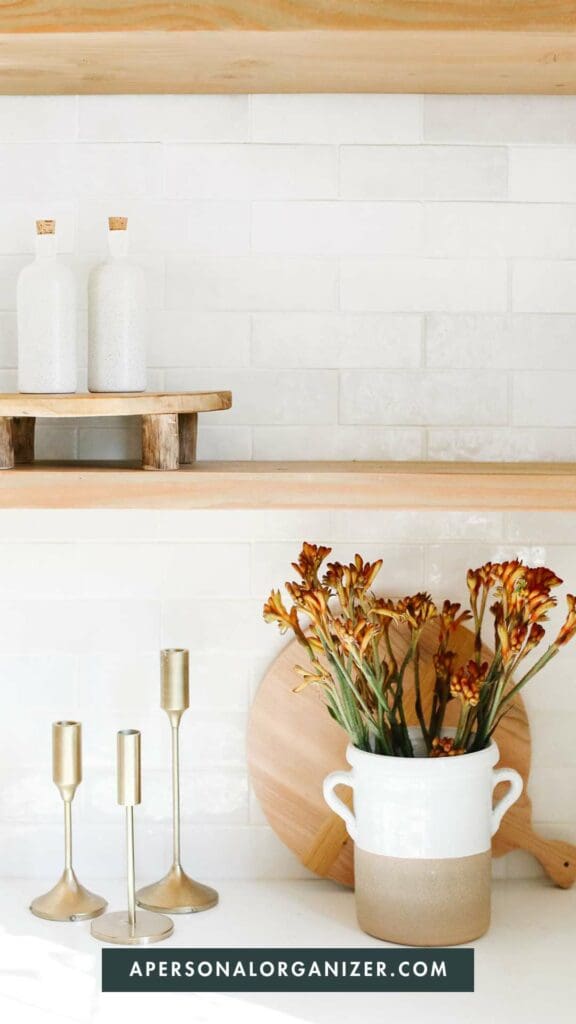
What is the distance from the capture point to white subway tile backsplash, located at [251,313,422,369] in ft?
4.77

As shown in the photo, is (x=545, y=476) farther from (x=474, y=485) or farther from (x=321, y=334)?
(x=321, y=334)

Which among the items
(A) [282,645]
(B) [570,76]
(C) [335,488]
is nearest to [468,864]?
(A) [282,645]

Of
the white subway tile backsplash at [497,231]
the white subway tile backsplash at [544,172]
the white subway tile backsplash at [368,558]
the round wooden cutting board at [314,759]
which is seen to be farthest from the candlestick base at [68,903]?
the white subway tile backsplash at [544,172]

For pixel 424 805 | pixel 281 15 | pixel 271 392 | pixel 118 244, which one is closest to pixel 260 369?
pixel 271 392

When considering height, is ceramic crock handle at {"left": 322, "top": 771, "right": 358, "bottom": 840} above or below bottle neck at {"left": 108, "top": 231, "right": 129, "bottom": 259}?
below

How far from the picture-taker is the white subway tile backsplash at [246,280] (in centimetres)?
145

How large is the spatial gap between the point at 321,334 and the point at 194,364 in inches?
6.5

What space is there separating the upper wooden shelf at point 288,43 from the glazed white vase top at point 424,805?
0.77 metres

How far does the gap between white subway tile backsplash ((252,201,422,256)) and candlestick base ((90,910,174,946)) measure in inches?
32.4

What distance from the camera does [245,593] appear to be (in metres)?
1.48

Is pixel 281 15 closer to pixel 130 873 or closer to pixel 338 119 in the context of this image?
pixel 338 119

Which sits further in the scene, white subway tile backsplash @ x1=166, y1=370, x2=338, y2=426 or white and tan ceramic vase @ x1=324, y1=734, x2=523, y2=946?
white subway tile backsplash @ x1=166, y1=370, x2=338, y2=426

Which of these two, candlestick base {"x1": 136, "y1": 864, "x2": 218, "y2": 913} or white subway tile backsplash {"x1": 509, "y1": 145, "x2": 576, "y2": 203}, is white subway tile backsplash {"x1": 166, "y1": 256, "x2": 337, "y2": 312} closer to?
white subway tile backsplash {"x1": 509, "y1": 145, "x2": 576, "y2": 203}

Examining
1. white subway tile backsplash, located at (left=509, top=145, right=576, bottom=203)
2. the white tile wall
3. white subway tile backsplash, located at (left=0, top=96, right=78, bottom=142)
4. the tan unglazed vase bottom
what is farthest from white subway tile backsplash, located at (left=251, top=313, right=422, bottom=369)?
the tan unglazed vase bottom
